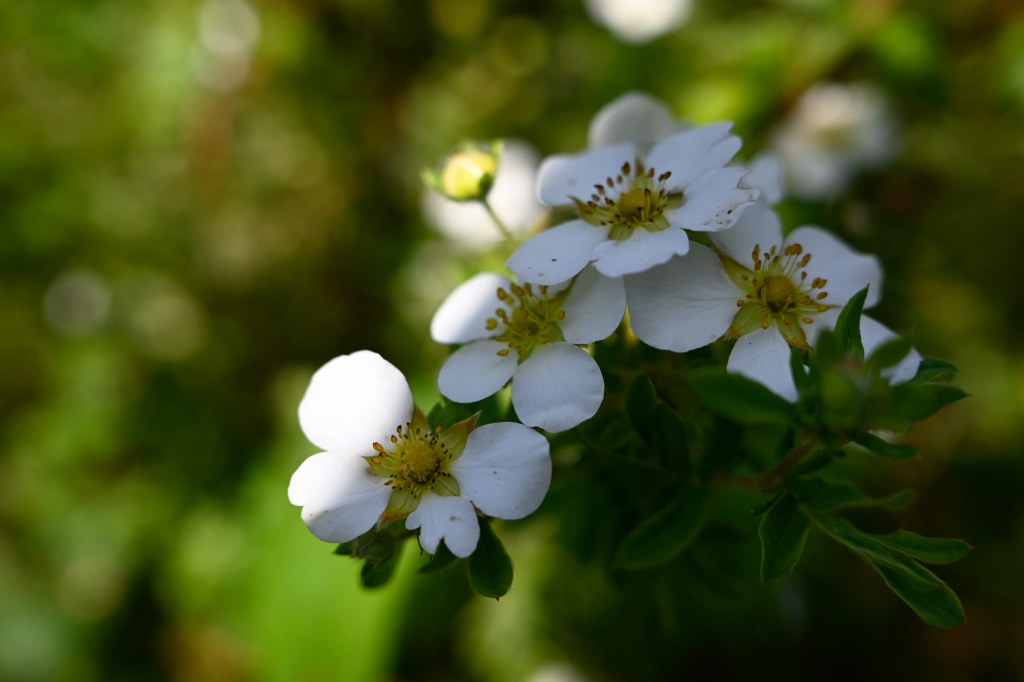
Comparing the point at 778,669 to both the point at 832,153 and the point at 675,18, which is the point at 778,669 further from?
the point at 675,18

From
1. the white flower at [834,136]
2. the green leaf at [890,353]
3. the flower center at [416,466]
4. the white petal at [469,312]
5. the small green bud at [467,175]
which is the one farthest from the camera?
the white flower at [834,136]

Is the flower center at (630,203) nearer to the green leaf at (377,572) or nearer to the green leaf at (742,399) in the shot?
the green leaf at (742,399)

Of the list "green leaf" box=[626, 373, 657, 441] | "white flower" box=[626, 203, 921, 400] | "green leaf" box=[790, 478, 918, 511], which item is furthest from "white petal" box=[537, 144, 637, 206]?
"green leaf" box=[790, 478, 918, 511]

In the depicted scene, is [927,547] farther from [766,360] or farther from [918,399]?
[766,360]

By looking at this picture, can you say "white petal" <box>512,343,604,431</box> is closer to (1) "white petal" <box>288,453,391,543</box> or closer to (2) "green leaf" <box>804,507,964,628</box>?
(1) "white petal" <box>288,453,391,543</box>

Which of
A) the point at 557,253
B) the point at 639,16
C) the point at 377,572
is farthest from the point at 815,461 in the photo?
the point at 639,16

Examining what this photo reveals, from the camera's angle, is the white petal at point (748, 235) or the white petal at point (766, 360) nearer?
the white petal at point (766, 360)

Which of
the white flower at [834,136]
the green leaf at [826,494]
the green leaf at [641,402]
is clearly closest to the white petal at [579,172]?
the green leaf at [641,402]
